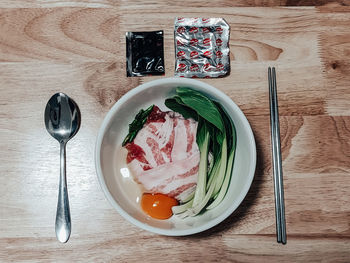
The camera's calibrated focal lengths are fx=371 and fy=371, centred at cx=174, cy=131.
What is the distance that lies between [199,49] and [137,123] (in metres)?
0.28

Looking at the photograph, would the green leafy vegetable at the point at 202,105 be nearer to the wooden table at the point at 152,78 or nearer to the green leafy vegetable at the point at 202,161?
the green leafy vegetable at the point at 202,161

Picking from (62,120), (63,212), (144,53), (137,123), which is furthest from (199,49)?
(63,212)

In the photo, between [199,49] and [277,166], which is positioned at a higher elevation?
[199,49]

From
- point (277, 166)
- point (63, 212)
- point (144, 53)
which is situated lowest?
point (63, 212)

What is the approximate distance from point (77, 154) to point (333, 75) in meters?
0.72

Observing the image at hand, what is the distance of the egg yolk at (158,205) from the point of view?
0.89 metres

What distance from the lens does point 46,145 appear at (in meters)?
0.97

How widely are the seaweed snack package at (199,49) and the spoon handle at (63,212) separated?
1.29ft

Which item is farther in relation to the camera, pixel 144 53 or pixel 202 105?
pixel 144 53

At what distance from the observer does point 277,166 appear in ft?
3.11

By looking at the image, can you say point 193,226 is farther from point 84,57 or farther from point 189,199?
point 84,57

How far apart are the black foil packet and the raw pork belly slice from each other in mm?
115

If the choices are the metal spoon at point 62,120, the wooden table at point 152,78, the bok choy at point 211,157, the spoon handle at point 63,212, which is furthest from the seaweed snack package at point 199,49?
the spoon handle at point 63,212

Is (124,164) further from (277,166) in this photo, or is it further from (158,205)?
(277,166)
